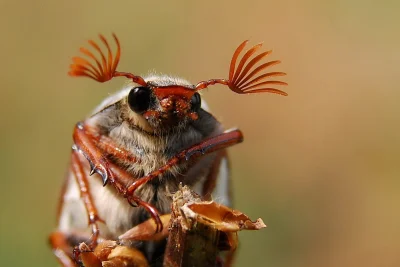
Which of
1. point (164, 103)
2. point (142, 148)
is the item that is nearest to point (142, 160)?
point (142, 148)

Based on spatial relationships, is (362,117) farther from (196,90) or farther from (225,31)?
(196,90)

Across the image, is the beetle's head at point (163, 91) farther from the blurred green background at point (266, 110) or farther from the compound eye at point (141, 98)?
the blurred green background at point (266, 110)

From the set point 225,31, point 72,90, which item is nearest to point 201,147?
point 72,90

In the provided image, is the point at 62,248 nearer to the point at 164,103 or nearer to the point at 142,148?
the point at 142,148

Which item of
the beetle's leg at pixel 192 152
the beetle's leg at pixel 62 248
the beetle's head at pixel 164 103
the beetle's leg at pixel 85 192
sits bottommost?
the beetle's leg at pixel 62 248

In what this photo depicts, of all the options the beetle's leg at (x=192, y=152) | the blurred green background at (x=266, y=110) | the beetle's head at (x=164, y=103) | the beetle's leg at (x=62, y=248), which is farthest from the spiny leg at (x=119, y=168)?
the blurred green background at (x=266, y=110)

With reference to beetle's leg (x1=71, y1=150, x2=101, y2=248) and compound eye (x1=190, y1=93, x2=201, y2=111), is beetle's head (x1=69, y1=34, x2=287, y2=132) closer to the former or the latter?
compound eye (x1=190, y1=93, x2=201, y2=111)
